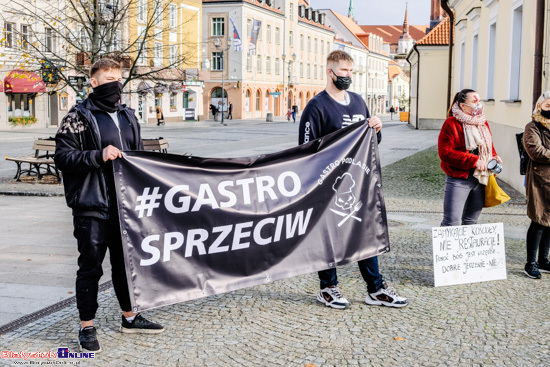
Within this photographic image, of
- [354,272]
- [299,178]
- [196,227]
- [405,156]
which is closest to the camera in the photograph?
[196,227]

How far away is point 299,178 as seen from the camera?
5281 millimetres

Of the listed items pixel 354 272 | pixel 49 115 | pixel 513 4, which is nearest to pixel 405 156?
pixel 513 4

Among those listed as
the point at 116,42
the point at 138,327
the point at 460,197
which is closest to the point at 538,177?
the point at 460,197

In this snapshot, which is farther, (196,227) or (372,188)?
(372,188)

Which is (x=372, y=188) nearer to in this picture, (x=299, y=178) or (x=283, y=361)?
(x=299, y=178)

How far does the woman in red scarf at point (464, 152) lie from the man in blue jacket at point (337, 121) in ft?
3.66

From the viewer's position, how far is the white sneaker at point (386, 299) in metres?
5.55

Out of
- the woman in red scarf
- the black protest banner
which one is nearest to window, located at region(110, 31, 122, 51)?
the woman in red scarf

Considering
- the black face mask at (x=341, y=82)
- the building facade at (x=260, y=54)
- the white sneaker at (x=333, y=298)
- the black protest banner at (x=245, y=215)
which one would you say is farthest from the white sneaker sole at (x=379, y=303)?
the building facade at (x=260, y=54)

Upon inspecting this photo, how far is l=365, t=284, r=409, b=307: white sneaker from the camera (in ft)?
18.2

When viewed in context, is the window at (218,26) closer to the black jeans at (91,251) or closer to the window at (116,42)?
the window at (116,42)

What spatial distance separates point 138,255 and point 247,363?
3.28 feet

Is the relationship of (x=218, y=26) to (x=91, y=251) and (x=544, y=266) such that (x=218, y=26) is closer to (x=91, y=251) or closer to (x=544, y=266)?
(x=544, y=266)

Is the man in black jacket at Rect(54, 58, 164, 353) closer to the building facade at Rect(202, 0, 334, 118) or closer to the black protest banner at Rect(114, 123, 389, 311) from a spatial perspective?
the black protest banner at Rect(114, 123, 389, 311)
